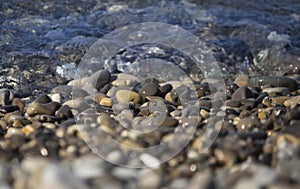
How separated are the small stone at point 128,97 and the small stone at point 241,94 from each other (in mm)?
784

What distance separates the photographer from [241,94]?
4.42 meters

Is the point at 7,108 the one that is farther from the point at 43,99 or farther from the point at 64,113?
the point at 64,113

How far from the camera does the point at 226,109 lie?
3975mm

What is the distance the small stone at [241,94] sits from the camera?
439 cm

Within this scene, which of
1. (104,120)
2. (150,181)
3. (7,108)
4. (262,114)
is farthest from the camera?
(7,108)

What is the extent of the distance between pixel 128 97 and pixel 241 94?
3.05 feet

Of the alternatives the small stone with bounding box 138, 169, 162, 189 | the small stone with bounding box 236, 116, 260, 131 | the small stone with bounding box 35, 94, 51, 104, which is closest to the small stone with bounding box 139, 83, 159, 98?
the small stone with bounding box 35, 94, 51, 104

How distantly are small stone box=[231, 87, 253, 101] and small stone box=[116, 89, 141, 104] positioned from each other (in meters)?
0.78

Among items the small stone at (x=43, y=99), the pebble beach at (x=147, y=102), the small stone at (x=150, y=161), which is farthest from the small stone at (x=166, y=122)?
the small stone at (x=43, y=99)

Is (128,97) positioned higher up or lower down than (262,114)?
lower down

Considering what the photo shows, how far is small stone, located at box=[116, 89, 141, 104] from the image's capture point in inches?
176

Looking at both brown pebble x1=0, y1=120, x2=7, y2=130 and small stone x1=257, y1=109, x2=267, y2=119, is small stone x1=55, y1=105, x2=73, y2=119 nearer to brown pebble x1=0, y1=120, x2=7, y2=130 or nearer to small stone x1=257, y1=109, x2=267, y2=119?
brown pebble x1=0, y1=120, x2=7, y2=130

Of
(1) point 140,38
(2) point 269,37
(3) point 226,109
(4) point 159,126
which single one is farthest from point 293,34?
(4) point 159,126

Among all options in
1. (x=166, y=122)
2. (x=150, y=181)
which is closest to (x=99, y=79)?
(x=166, y=122)
